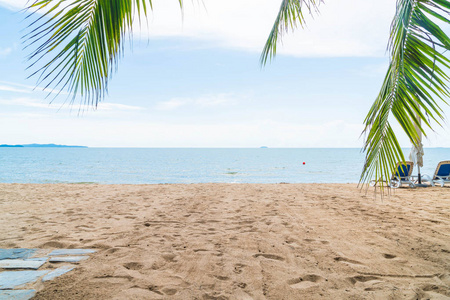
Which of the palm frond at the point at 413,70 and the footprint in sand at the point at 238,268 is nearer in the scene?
the palm frond at the point at 413,70

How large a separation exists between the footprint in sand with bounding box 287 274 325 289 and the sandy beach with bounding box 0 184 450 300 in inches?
0.4

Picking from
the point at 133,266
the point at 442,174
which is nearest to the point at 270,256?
the point at 133,266

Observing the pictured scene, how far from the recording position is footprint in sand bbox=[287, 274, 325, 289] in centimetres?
272

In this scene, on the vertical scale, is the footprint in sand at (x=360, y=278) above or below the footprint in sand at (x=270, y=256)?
above

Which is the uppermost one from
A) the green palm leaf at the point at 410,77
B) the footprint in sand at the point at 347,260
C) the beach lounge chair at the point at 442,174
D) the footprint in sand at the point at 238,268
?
the green palm leaf at the point at 410,77

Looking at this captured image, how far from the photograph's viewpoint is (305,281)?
9.25ft

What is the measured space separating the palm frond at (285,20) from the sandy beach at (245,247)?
9.59 ft

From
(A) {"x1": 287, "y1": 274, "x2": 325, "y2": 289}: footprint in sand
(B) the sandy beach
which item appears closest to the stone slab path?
(B) the sandy beach

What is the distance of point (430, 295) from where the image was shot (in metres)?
2.53

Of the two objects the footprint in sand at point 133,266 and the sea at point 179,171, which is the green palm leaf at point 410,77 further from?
the footprint in sand at point 133,266

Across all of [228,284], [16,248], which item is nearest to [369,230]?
[228,284]

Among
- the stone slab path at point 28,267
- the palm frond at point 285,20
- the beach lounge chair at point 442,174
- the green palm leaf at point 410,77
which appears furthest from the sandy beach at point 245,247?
the beach lounge chair at point 442,174

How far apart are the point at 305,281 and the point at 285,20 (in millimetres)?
3333

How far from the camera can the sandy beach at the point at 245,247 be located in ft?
8.69
